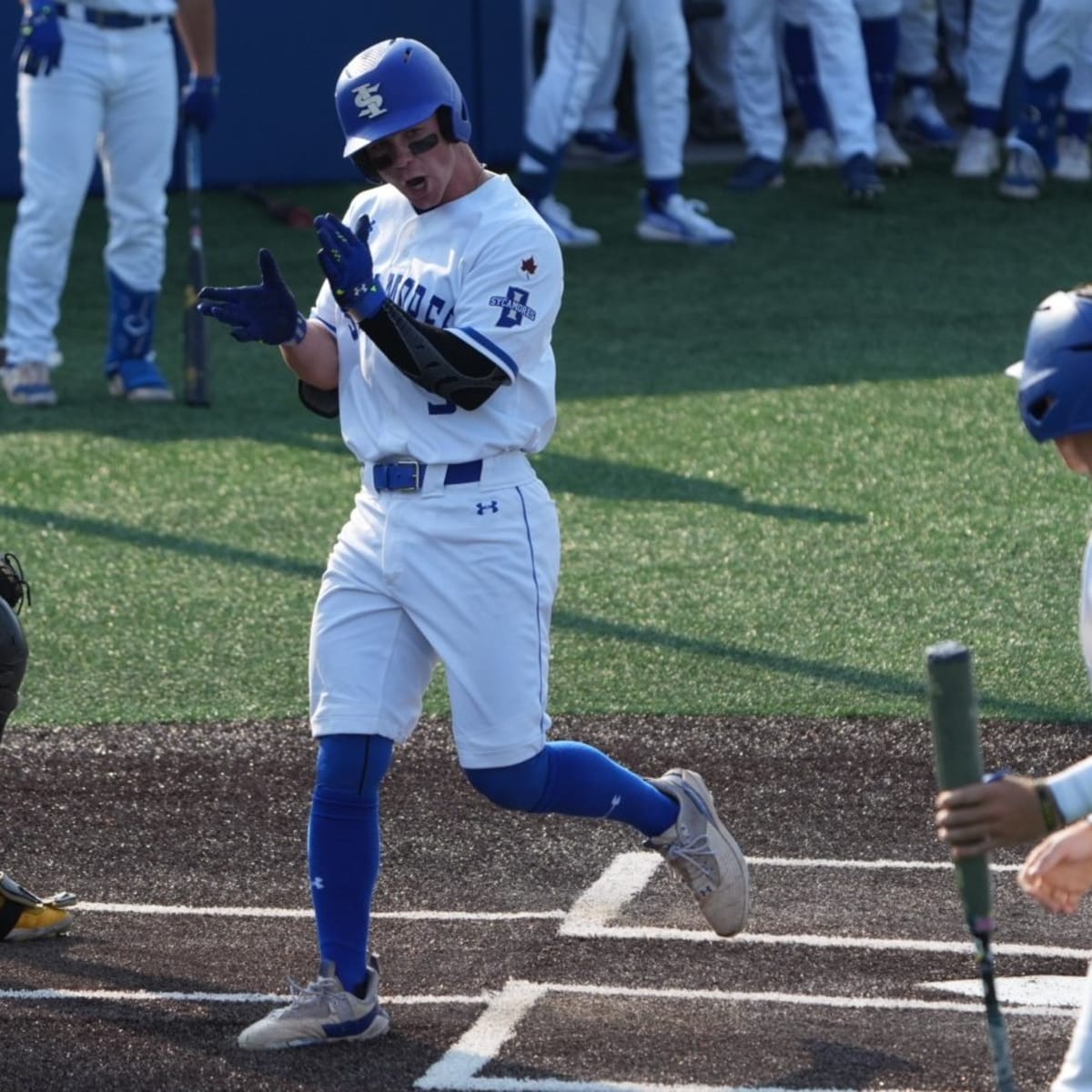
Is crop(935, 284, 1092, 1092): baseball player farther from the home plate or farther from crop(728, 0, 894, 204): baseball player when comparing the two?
crop(728, 0, 894, 204): baseball player

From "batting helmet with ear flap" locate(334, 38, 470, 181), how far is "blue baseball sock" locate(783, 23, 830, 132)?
33.4ft

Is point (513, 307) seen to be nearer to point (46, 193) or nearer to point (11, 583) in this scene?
point (11, 583)

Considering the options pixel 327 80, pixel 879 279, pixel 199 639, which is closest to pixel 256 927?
pixel 199 639

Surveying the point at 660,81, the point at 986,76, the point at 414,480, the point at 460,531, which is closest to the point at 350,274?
the point at 414,480

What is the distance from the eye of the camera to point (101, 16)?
9.24m

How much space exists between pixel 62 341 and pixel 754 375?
3.73 m

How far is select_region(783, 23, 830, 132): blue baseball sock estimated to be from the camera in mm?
14266

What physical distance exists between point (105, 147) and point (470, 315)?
571 centimetres

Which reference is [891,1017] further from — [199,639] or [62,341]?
[62,341]

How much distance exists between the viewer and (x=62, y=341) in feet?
38.7

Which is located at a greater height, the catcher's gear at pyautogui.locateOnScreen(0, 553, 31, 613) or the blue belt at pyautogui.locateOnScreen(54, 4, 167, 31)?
the blue belt at pyautogui.locateOnScreen(54, 4, 167, 31)

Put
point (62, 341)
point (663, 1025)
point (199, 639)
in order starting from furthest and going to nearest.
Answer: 1. point (62, 341)
2. point (199, 639)
3. point (663, 1025)

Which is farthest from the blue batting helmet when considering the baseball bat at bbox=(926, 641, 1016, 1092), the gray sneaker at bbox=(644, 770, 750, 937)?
the gray sneaker at bbox=(644, 770, 750, 937)

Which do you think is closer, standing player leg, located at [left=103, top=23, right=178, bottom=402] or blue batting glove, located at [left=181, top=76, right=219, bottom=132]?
standing player leg, located at [left=103, top=23, right=178, bottom=402]
